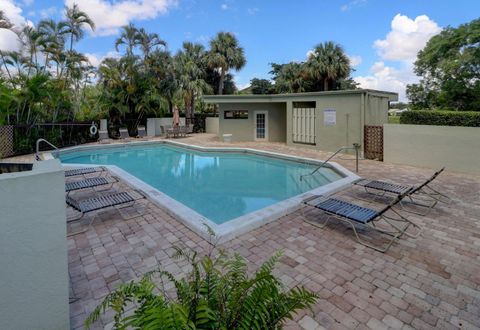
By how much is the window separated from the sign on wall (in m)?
5.64

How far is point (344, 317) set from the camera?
290cm

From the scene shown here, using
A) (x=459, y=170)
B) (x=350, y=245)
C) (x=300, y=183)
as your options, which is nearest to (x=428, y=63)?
(x=459, y=170)

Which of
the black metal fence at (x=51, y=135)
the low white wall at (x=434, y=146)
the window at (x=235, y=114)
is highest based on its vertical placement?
the window at (x=235, y=114)

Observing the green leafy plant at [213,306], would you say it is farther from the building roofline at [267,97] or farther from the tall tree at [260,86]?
the tall tree at [260,86]

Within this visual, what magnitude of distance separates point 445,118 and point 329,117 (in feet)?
22.2

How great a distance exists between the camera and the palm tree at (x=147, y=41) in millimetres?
21422

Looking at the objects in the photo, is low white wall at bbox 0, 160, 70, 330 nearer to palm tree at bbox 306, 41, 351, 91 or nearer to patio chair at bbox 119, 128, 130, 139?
patio chair at bbox 119, 128, 130, 139

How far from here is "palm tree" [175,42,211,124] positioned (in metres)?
22.6

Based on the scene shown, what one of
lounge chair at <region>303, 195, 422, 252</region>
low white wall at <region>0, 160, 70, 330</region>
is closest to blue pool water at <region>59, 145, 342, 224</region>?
lounge chair at <region>303, 195, 422, 252</region>

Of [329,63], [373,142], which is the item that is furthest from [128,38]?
[373,142]

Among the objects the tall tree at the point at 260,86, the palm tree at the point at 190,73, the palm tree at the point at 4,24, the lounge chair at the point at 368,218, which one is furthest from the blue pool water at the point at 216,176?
the tall tree at the point at 260,86

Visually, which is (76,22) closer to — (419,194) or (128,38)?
(128,38)

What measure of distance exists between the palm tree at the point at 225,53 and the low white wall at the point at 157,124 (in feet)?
23.6

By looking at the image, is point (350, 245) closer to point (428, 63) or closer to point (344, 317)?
point (344, 317)
